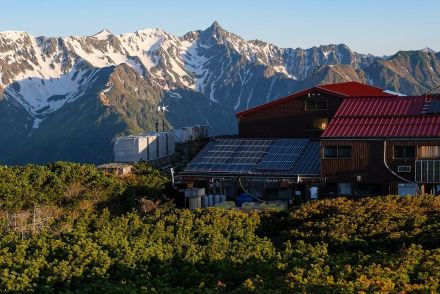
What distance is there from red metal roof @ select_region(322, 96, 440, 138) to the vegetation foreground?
9412 mm

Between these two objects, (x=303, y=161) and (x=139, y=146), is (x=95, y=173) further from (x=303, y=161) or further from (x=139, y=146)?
(x=303, y=161)

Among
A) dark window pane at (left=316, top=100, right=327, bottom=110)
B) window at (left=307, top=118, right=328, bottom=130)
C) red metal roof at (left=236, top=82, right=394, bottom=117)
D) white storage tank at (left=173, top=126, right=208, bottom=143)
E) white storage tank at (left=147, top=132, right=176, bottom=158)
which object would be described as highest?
red metal roof at (left=236, top=82, right=394, bottom=117)

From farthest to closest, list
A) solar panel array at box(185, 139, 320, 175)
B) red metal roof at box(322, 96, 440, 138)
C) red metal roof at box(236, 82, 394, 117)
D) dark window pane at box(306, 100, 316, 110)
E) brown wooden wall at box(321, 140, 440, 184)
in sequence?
dark window pane at box(306, 100, 316, 110) → red metal roof at box(236, 82, 394, 117) → solar panel array at box(185, 139, 320, 175) → red metal roof at box(322, 96, 440, 138) → brown wooden wall at box(321, 140, 440, 184)

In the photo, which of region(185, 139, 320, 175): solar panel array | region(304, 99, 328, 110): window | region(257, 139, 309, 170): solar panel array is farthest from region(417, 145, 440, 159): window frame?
region(304, 99, 328, 110): window

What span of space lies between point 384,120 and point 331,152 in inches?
165

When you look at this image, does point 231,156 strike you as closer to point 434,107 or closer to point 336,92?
point 336,92

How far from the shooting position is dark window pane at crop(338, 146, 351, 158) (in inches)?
1586

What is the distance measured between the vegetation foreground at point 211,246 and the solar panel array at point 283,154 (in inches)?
432

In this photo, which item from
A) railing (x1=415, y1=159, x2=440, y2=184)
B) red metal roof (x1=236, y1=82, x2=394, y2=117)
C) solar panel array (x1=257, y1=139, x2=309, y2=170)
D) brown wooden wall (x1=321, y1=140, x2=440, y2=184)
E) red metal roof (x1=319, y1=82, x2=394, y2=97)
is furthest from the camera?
red metal roof (x1=319, y1=82, x2=394, y2=97)

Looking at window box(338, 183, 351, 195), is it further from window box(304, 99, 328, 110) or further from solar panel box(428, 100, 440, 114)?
window box(304, 99, 328, 110)

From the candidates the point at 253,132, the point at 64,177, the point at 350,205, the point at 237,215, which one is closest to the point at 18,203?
the point at 64,177

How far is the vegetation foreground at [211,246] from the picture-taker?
18.5m

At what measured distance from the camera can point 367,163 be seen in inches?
1570

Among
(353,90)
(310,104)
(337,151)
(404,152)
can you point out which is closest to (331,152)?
(337,151)
